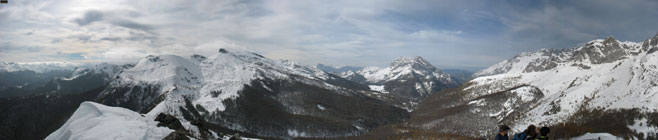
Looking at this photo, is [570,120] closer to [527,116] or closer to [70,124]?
[527,116]

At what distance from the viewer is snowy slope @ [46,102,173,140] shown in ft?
113

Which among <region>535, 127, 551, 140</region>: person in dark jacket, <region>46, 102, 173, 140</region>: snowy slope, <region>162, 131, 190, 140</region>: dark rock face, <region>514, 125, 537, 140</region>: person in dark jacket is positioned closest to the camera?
<region>535, 127, 551, 140</region>: person in dark jacket

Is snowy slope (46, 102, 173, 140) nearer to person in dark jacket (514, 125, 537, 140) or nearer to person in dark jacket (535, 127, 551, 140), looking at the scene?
person in dark jacket (514, 125, 537, 140)

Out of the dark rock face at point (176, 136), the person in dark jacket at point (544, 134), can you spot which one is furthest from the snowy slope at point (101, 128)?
the person in dark jacket at point (544, 134)

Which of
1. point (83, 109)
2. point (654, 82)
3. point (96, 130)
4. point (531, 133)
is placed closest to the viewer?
point (531, 133)

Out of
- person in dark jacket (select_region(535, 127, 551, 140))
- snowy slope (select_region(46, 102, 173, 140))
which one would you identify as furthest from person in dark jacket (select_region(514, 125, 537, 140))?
snowy slope (select_region(46, 102, 173, 140))

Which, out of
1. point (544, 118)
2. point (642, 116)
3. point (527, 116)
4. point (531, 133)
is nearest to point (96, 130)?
point (531, 133)

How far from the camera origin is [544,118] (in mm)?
173750

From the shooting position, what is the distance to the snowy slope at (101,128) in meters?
34.3

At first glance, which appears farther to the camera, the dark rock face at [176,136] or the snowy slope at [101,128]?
the dark rock face at [176,136]

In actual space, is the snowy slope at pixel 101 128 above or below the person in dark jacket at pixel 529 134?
below

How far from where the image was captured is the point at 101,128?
3628cm

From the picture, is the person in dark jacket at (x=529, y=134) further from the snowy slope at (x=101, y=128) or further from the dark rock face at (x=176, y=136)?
the snowy slope at (x=101, y=128)

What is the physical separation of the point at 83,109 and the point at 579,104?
731 ft
